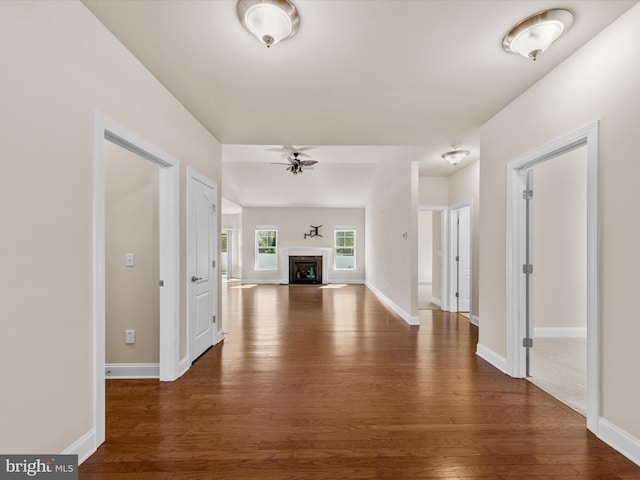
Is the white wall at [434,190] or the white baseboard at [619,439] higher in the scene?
the white wall at [434,190]

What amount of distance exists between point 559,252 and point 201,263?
15.7 feet

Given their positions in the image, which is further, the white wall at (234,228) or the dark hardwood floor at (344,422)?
the white wall at (234,228)

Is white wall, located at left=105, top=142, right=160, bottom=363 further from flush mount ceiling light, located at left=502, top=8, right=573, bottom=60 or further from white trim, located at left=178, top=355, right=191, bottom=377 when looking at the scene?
flush mount ceiling light, located at left=502, top=8, right=573, bottom=60

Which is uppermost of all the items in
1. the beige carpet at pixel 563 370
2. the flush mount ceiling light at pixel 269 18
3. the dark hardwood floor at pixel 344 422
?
the flush mount ceiling light at pixel 269 18

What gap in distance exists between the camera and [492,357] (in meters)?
3.31

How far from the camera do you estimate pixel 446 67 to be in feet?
7.70

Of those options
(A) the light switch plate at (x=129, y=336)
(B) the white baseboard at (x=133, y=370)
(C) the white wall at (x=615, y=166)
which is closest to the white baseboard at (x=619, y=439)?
(C) the white wall at (x=615, y=166)

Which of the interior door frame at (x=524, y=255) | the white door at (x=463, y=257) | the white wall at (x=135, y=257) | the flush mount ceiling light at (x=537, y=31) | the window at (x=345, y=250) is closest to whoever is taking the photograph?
the flush mount ceiling light at (x=537, y=31)

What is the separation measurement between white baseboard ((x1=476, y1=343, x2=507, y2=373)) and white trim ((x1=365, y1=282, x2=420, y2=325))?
1.37 meters

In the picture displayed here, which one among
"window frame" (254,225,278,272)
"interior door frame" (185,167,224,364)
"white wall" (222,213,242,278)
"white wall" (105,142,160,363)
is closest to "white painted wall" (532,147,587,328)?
"interior door frame" (185,167,224,364)

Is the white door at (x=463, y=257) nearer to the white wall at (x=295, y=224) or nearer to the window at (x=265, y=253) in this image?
the white wall at (x=295, y=224)

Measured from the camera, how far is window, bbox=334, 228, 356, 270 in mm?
10664

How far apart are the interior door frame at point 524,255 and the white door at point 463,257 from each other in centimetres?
281

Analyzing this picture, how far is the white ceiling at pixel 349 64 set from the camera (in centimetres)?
179
